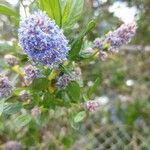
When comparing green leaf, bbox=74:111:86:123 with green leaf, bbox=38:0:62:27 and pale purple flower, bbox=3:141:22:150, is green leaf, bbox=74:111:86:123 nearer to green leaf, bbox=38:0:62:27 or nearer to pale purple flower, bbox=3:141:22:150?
green leaf, bbox=38:0:62:27

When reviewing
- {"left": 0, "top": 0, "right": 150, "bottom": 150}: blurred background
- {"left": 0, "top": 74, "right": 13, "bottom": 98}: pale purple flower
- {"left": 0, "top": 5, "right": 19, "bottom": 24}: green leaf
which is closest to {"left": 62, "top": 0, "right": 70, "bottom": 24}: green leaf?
{"left": 0, "top": 5, "right": 19, "bottom": 24}: green leaf

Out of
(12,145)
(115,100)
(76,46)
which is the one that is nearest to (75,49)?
(76,46)

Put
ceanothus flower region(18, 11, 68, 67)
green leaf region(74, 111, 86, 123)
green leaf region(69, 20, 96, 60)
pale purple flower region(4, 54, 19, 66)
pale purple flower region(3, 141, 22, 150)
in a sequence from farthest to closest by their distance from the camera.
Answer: pale purple flower region(3, 141, 22, 150)
pale purple flower region(4, 54, 19, 66)
green leaf region(74, 111, 86, 123)
green leaf region(69, 20, 96, 60)
ceanothus flower region(18, 11, 68, 67)

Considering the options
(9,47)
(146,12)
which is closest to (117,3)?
(146,12)

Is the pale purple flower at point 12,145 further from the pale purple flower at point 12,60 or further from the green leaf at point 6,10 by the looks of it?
the green leaf at point 6,10

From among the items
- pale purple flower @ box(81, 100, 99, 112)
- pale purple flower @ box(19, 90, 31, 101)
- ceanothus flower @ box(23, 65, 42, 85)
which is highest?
ceanothus flower @ box(23, 65, 42, 85)

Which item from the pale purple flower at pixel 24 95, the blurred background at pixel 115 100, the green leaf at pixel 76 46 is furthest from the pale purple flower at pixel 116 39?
the blurred background at pixel 115 100
